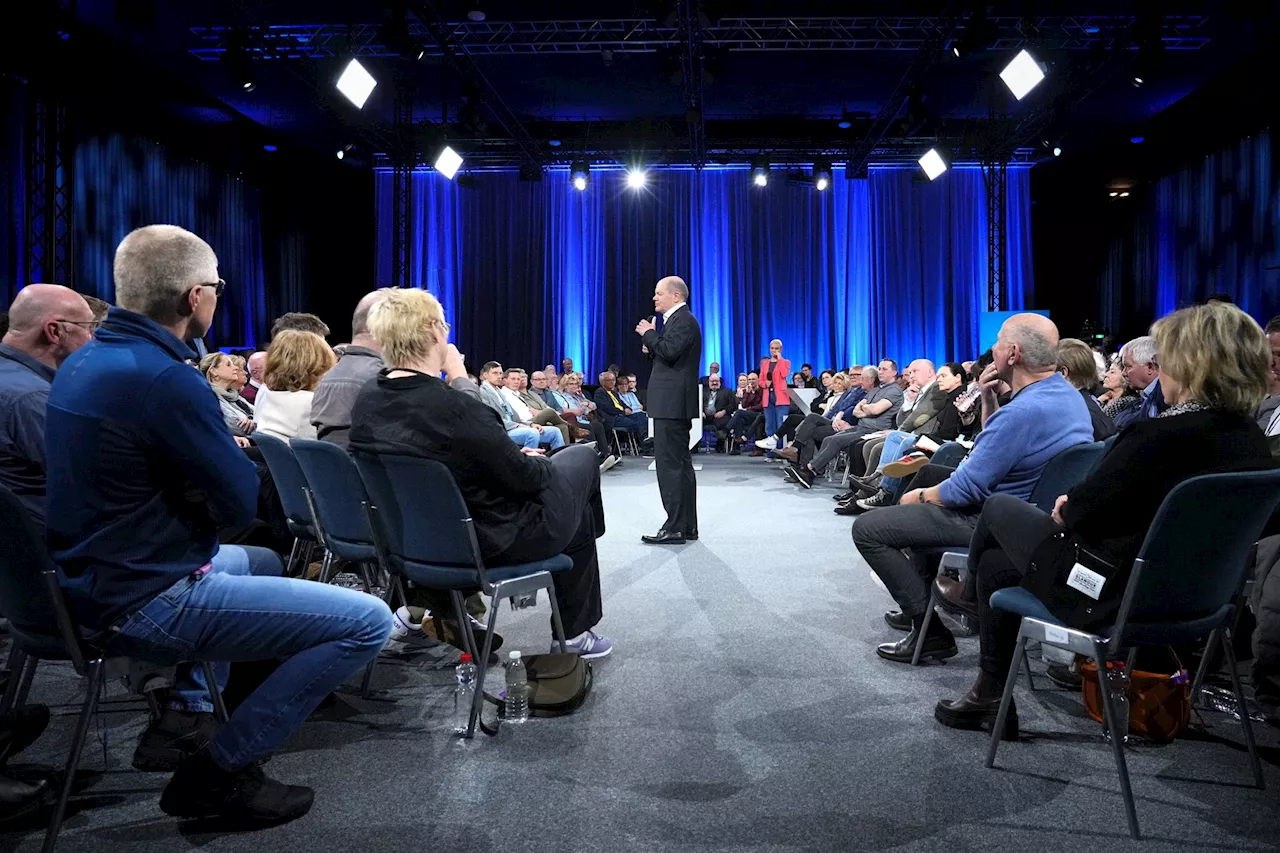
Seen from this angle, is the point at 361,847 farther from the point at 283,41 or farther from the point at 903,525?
the point at 283,41

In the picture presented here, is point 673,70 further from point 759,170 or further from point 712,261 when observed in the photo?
point 712,261

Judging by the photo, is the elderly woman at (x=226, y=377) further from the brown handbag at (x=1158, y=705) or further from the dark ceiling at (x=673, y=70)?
the brown handbag at (x=1158, y=705)

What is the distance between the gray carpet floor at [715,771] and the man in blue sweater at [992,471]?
0.29m

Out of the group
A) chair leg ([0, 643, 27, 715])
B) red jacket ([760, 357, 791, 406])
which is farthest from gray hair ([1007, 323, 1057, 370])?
red jacket ([760, 357, 791, 406])

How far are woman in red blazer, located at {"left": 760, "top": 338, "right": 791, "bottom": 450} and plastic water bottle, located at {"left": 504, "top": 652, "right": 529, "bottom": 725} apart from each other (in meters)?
10.5

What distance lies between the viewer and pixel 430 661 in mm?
3398

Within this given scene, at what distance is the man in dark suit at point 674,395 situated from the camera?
566 centimetres

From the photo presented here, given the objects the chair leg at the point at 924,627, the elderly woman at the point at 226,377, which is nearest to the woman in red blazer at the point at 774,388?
the elderly woman at the point at 226,377

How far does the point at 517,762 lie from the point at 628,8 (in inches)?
365

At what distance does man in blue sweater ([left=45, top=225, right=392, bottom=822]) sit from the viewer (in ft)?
6.00

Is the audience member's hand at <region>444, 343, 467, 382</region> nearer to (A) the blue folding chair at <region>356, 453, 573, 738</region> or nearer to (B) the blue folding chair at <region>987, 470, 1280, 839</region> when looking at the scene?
(A) the blue folding chair at <region>356, 453, 573, 738</region>

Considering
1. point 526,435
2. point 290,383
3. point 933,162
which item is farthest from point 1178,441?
point 933,162

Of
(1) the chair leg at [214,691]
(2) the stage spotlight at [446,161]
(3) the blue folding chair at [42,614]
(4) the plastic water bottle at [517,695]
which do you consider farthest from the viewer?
(2) the stage spotlight at [446,161]

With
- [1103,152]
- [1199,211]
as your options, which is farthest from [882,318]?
[1199,211]
